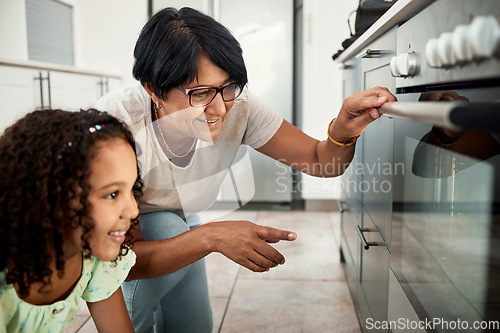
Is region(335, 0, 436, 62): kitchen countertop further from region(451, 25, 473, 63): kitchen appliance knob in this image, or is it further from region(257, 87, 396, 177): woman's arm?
region(451, 25, 473, 63): kitchen appliance knob

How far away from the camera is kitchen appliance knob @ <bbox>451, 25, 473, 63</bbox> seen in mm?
523

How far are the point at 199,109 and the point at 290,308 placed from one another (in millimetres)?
1032

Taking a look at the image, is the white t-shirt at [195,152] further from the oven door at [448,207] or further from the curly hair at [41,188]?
the oven door at [448,207]

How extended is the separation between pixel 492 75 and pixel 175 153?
37.3 inches

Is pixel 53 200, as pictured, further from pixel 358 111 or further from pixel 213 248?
pixel 358 111

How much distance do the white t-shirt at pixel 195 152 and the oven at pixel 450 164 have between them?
0.51 m

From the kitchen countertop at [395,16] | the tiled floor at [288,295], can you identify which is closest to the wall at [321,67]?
the tiled floor at [288,295]

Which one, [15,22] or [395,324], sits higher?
[15,22]

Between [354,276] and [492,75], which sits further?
[354,276]

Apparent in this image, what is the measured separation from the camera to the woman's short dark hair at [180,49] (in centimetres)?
107

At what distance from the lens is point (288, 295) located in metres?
1.94

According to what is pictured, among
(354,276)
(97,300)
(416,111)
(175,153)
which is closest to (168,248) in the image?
(97,300)

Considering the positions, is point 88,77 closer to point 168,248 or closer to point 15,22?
point 15,22

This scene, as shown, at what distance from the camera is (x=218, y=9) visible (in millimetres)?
3162
